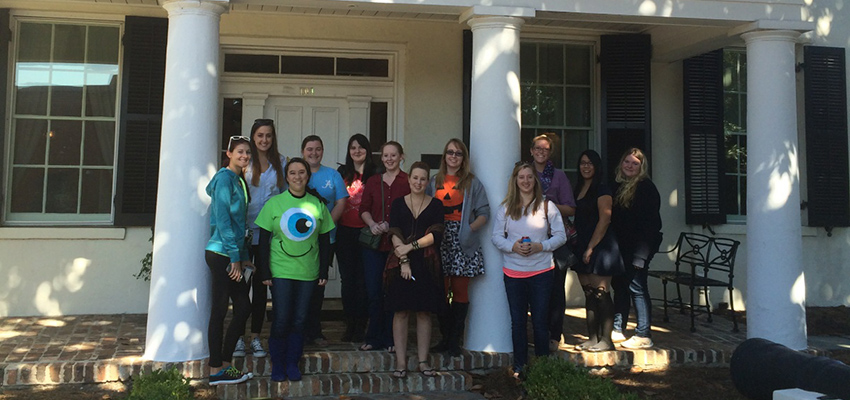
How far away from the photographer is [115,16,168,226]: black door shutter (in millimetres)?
7203

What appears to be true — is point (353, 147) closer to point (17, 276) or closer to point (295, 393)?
point (295, 393)

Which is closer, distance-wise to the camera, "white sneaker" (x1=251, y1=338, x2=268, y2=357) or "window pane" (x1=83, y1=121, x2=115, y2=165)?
"white sneaker" (x1=251, y1=338, x2=268, y2=357)

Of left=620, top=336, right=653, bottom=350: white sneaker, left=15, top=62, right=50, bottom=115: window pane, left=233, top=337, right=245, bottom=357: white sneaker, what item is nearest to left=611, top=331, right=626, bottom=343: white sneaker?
left=620, top=336, right=653, bottom=350: white sneaker

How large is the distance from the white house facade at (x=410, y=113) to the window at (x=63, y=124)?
0.01 metres

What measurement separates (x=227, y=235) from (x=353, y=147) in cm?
132

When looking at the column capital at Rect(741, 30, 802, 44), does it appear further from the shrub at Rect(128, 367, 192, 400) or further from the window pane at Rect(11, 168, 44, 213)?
the window pane at Rect(11, 168, 44, 213)

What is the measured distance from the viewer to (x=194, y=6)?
531cm

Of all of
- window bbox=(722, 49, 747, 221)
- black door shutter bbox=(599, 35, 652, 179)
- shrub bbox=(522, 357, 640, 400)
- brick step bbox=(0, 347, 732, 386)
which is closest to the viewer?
shrub bbox=(522, 357, 640, 400)

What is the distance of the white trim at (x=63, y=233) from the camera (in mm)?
7086

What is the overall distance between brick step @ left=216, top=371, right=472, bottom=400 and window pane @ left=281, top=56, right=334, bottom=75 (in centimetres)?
363

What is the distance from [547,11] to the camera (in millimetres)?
5934

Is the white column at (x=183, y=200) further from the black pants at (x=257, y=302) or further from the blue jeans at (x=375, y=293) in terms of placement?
the blue jeans at (x=375, y=293)

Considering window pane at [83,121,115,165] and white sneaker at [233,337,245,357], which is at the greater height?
window pane at [83,121,115,165]

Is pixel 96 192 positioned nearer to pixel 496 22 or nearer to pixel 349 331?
pixel 349 331
